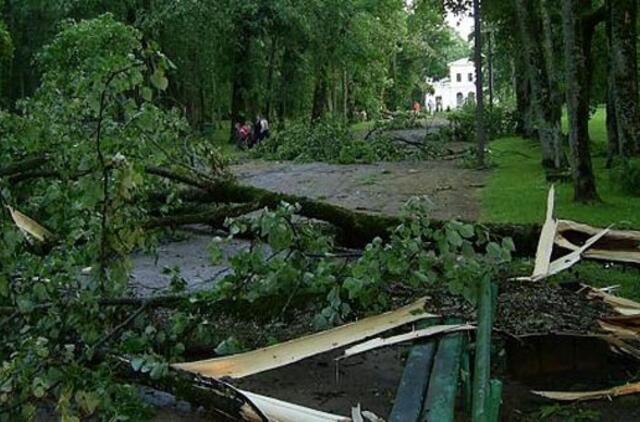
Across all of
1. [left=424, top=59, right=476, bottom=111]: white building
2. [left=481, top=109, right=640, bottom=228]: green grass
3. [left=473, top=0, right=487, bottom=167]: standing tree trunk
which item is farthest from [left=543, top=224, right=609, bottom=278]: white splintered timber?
[left=424, top=59, right=476, bottom=111]: white building

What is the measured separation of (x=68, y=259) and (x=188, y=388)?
956mm

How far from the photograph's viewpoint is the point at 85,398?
3.66 meters

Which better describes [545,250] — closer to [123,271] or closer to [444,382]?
[444,382]

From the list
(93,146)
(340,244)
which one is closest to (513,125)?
(340,244)

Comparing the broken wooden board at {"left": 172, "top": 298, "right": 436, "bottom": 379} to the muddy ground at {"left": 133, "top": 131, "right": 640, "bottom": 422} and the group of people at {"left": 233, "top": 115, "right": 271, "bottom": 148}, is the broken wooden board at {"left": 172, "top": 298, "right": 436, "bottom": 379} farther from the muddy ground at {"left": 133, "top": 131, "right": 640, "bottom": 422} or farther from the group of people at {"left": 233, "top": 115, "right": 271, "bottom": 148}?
the group of people at {"left": 233, "top": 115, "right": 271, "bottom": 148}

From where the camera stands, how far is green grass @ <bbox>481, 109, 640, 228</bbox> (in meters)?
11.7

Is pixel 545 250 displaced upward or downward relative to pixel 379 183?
upward

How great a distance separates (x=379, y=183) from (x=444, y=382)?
15.1 metres

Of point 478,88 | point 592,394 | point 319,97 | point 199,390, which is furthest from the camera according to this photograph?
point 319,97

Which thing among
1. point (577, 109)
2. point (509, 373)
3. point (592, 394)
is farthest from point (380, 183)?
point (592, 394)

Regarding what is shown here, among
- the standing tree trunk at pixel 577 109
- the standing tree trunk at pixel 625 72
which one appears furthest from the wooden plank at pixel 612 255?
the standing tree trunk at pixel 625 72

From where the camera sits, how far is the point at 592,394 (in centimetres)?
478

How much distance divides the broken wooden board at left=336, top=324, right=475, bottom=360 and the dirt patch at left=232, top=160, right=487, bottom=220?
332 inches

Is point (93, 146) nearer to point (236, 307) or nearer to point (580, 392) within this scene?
point (236, 307)
